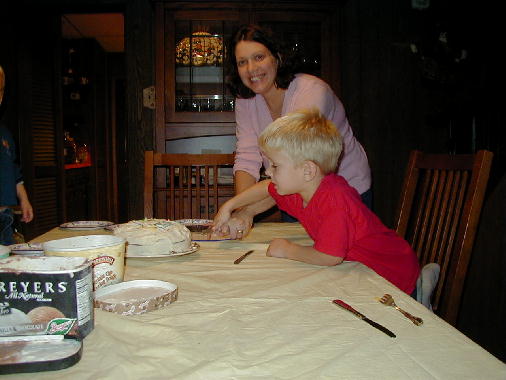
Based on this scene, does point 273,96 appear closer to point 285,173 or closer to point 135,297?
point 285,173

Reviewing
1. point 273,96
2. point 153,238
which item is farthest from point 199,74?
point 153,238

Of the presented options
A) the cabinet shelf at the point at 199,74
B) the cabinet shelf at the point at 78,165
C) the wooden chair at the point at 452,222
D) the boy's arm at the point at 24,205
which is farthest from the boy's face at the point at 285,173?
the cabinet shelf at the point at 78,165

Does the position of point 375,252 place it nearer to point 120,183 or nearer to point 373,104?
point 373,104

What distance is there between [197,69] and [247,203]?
186cm

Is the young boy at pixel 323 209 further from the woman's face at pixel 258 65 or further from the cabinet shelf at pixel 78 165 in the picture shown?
the cabinet shelf at pixel 78 165

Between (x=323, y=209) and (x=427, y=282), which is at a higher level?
(x=323, y=209)

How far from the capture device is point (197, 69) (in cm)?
300

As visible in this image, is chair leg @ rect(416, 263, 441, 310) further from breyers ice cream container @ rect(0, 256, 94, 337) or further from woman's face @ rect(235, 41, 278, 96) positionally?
woman's face @ rect(235, 41, 278, 96)

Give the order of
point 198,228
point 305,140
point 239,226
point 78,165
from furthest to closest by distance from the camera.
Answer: point 78,165, point 198,228, point 239,226, point 305,140

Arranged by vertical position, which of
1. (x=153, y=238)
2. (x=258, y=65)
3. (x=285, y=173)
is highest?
(x=258, y=65)

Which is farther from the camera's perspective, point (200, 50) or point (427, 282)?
point (200, 50)

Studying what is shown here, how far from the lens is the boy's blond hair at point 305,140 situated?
1154mm

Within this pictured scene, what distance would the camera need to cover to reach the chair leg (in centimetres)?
103

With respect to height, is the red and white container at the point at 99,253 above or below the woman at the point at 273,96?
below
